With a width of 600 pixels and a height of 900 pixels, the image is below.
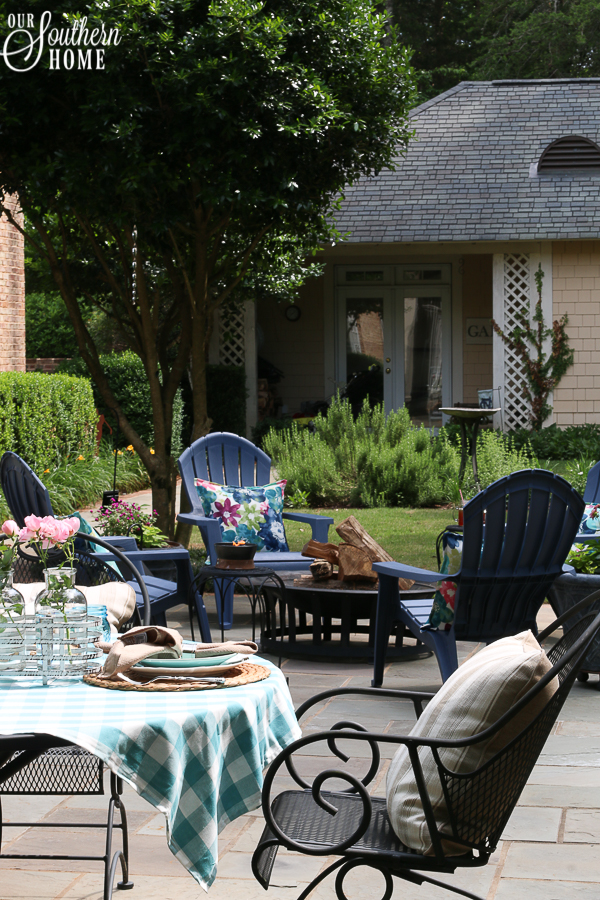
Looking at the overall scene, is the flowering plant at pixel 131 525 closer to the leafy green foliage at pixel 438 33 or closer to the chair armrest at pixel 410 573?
the chair armrest at pixel 410 573

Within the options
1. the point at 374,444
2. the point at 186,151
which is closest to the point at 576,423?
the point at 374,444

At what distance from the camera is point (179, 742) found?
2.07 m

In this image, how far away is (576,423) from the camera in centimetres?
1501

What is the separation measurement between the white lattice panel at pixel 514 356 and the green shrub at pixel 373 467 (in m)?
3.04

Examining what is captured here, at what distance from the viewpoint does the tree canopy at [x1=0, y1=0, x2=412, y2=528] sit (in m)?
6.41

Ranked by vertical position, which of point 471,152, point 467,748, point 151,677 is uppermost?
point 471,152

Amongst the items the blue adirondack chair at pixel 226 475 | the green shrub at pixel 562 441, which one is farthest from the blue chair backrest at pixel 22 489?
the green shrub at pixel 562 441

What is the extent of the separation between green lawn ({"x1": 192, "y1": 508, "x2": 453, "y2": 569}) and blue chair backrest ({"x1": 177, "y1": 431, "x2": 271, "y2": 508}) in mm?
1675

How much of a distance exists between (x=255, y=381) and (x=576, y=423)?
198 inches

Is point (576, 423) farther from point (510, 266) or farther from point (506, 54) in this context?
point (506, 54)

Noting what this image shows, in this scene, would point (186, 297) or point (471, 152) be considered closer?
point (186, 297)

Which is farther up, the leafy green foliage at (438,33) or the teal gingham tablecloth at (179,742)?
the leafy green foliage at (438,33)

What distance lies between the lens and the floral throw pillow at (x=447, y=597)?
4629mm

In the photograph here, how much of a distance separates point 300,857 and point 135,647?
1164 millimetres
